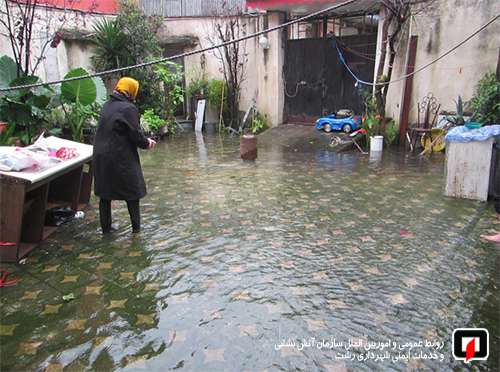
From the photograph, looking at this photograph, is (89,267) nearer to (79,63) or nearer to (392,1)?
(392,1)

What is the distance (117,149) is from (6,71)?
A: 5208mm

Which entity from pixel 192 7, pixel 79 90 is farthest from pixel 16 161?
pixel 192 7

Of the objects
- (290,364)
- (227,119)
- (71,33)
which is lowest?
(290,364)

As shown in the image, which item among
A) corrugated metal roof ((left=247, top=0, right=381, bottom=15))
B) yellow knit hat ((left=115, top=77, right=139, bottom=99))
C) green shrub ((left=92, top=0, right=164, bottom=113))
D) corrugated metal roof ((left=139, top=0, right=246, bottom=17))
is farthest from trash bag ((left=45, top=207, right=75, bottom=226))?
corrugated metal roof ((left=139, top=0, right=246, bottom=17))

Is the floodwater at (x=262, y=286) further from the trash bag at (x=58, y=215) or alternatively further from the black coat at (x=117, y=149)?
the black coat at (x=117, y=149)

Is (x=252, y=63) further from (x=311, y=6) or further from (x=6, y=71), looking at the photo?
(x=6, y=71)

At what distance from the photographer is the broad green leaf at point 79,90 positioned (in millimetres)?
8781

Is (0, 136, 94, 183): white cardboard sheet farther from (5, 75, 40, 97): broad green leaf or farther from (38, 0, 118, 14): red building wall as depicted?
(38, 0, 118, 14): red building wall

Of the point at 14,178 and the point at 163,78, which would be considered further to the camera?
the point at 163,78

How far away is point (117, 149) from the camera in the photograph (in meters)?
4.61

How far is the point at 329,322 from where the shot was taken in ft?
10.7

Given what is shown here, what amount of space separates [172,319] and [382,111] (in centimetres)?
811

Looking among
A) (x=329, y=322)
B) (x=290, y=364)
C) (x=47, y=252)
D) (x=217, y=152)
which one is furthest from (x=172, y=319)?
(x=217, y=152)

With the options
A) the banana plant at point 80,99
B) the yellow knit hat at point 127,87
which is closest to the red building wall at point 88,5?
the banana plant at point 80,99
